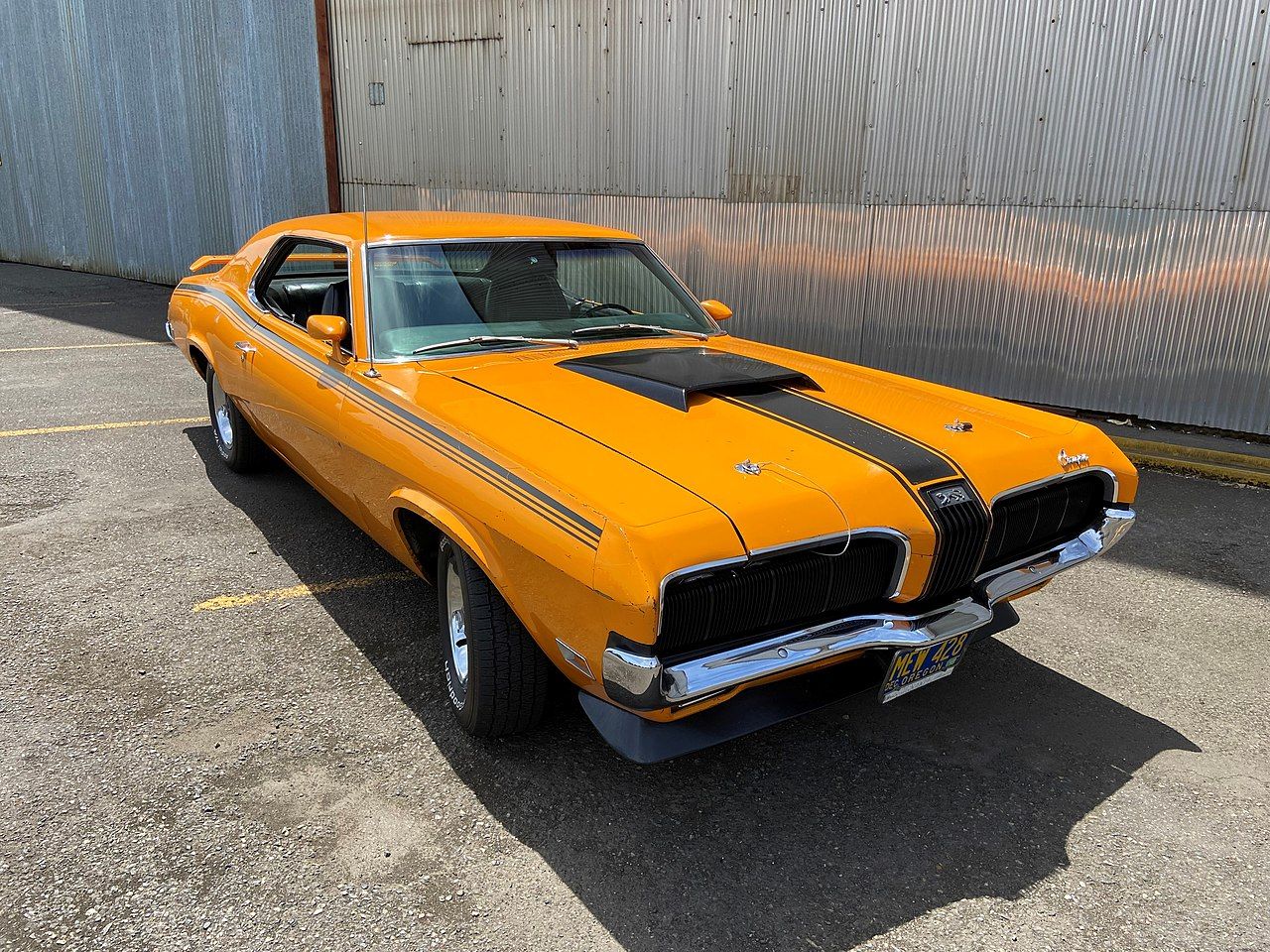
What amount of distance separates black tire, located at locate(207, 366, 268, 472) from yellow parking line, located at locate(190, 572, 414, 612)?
4.96 ft

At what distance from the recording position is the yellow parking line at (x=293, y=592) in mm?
3884

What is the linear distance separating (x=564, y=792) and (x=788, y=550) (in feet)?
3.48

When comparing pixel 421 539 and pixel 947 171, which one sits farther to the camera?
pixel 947 171

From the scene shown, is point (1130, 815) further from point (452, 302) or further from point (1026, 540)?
point (452, 302)

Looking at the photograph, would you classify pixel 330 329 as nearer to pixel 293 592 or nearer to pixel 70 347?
pixel 293 592

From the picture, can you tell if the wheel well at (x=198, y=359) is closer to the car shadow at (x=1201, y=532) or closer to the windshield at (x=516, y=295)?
the windshield at (x=516, y=295)

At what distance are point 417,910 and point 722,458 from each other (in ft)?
4.54

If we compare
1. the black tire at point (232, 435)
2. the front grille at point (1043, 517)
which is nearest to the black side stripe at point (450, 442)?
the black tire at point (232, 435)

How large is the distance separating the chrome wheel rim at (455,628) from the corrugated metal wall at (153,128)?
10441mm

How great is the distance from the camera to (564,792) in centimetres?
278

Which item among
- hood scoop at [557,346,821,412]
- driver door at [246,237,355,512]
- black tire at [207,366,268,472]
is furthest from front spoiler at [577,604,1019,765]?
Answer: black tire at [207,366,268,472]

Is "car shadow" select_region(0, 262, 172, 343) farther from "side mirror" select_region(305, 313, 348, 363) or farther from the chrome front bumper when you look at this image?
the chrome front bumper

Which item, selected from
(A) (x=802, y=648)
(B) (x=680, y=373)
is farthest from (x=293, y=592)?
(A) (x=802, y=648)

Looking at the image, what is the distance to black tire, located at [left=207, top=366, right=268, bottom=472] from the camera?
5.25m
